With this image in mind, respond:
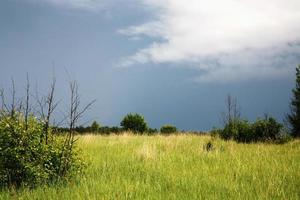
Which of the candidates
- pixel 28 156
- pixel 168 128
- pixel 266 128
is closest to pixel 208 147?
pixel 28 156

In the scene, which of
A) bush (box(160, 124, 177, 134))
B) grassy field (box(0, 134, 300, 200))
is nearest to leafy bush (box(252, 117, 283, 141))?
grassy field (box(0, 134, 300, 200))

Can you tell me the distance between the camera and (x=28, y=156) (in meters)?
9.46

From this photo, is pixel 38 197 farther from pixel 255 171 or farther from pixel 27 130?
pixel 255 171

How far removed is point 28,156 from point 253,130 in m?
17.3

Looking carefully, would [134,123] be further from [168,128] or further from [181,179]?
[181,179]

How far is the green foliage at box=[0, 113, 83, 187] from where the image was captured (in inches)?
367

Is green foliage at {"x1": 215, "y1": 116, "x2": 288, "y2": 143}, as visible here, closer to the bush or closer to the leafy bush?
the leafy bush

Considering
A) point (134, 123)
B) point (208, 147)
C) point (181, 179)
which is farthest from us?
point (134, 123)

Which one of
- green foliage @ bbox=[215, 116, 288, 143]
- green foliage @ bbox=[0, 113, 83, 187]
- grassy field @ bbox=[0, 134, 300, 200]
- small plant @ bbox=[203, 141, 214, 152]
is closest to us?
grassy field @ bbox=[0, 134, 300, 200]

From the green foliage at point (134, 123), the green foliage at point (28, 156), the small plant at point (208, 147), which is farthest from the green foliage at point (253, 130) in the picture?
the green foliage at point (28, 156)

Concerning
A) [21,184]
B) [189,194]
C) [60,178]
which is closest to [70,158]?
[60,178]

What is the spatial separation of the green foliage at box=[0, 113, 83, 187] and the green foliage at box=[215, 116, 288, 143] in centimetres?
1536

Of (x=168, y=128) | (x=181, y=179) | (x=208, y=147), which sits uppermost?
(x=168, y=128)

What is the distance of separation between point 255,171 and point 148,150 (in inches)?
169
